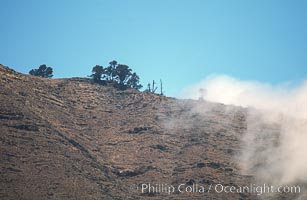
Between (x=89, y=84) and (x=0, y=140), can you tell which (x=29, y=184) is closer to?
(x=0, y=140)

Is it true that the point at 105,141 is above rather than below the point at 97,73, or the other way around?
below

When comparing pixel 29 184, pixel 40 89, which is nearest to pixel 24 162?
pixel 29 184

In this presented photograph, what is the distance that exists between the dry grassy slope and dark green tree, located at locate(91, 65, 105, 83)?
4.43 meters

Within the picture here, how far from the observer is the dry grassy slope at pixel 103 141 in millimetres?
66438

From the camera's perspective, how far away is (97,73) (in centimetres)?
Answer: 11019

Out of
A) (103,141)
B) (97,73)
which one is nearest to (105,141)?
(103,141)

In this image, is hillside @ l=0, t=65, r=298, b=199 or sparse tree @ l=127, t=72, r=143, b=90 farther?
sparse tree @ l=127, t=72, r=143, b=90

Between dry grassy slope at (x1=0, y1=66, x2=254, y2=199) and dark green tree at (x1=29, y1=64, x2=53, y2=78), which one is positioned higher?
dark green tree at (x1=29, y1=64, x2=53, y2=78)

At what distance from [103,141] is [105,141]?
0.30 metres

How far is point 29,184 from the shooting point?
2458 inches

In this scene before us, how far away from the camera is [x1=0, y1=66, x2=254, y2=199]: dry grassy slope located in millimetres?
66438

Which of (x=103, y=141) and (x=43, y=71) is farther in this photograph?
(x=43, y=71)

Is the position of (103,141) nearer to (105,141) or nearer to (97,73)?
(105,141)

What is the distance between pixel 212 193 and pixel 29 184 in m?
22.2
